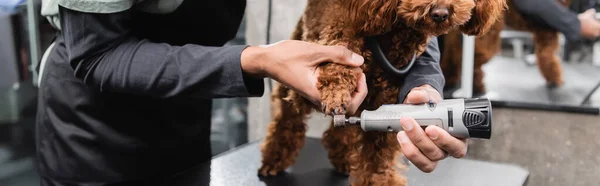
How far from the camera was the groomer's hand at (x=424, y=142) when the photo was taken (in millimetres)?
603

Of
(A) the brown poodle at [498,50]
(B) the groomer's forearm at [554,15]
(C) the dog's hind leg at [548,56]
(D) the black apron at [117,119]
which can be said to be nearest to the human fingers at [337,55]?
(D) the black apron at [117,119]

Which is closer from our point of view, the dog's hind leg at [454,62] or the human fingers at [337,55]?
the human fingers at [337,55]

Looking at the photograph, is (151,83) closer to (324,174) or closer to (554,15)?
(324,174)

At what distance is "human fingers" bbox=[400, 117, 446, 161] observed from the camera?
23.7 inches

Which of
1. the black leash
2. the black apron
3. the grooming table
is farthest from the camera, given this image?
the grooming table

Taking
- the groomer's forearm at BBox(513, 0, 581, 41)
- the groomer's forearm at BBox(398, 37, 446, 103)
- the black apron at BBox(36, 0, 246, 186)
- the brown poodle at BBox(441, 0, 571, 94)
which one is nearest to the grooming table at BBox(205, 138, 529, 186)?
the black apron at BBox(36, 0, 246, 186)

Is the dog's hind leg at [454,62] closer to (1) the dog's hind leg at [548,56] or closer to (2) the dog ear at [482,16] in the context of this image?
(1) the dog's hind leg at [548,56]

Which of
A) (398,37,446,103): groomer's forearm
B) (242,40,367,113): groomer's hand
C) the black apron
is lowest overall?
the black apron

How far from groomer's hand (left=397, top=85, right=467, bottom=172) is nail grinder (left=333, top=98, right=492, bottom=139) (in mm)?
11

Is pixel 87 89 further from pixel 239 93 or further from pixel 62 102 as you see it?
pixel 239 93

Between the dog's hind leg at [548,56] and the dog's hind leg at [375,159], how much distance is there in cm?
123

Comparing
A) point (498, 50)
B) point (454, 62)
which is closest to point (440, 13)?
point (454, 62)

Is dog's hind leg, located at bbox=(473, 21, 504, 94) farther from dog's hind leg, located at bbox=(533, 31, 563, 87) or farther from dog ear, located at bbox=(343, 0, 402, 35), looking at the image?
dog ear, located at bbox=(343, 0, 402, 35)

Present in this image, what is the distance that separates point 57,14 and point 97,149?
0.74 feet
